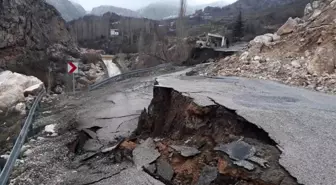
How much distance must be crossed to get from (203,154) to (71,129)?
17.6ft

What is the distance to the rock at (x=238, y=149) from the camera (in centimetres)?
492

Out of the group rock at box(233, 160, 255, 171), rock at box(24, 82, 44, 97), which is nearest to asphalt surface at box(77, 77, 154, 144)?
rock at box(24, 82, 44, 97)

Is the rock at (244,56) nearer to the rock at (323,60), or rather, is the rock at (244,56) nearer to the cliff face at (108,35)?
the rock at (323,60)

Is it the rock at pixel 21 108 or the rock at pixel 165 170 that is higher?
the rock at pixel 165 170

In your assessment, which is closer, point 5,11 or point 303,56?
point 303,56

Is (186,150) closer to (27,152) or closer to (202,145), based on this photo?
(202,145)

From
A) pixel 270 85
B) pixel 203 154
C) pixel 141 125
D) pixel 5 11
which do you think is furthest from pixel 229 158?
pixel 5 11

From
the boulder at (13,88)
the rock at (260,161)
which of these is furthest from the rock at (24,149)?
the rock at (260,161)

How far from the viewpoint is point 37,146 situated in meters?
8.42

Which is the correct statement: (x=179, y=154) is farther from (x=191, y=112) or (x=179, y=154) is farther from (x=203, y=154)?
(x=191, y=112)

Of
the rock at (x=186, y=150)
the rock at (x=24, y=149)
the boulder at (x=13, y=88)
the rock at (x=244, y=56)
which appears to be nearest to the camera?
the rock at (x=186, y=150)

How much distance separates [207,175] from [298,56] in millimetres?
10015

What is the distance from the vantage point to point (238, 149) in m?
5.12

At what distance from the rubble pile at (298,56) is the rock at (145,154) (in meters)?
6.63
